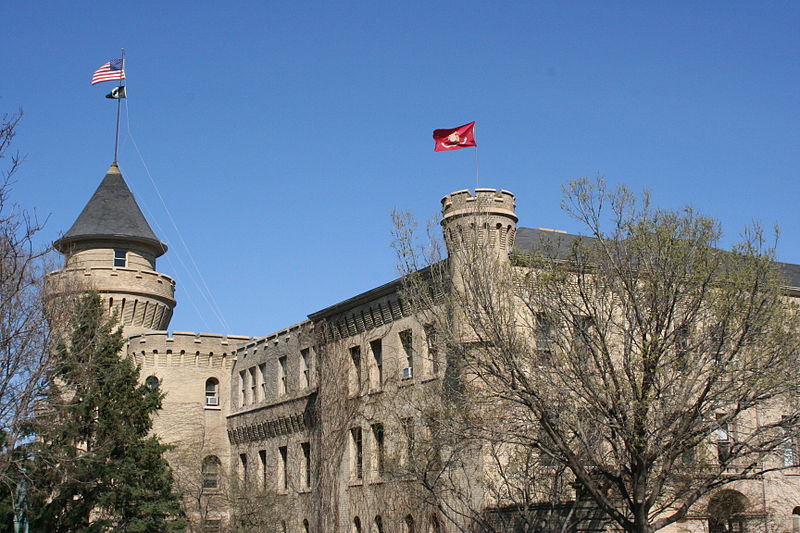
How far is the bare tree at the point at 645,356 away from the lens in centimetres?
2155

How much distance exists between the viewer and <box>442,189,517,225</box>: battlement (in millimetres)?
32438

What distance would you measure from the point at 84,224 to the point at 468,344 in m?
34.5

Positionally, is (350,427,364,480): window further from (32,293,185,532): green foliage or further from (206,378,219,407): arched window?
(206,378,219,407): arched window

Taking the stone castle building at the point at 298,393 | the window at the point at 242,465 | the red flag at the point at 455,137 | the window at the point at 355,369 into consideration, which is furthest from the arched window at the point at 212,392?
the red flag at the point at 455,137

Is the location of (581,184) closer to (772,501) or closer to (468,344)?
(468,344)

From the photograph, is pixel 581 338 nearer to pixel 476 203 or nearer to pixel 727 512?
pixel 476 203

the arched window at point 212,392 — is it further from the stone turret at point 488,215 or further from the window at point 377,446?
the stone turret at point 488,215

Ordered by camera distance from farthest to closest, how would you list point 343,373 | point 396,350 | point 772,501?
point 343,373
point 396,350
point 772,501

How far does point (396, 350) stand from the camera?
123ft

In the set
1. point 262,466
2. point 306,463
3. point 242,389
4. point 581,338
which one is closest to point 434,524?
point 306,463

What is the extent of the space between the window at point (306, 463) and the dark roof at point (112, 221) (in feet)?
54.2

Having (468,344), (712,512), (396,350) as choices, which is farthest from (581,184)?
(396,350)

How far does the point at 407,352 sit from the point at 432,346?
8.04 m

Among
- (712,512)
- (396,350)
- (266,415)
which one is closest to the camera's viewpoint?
(712,512)
